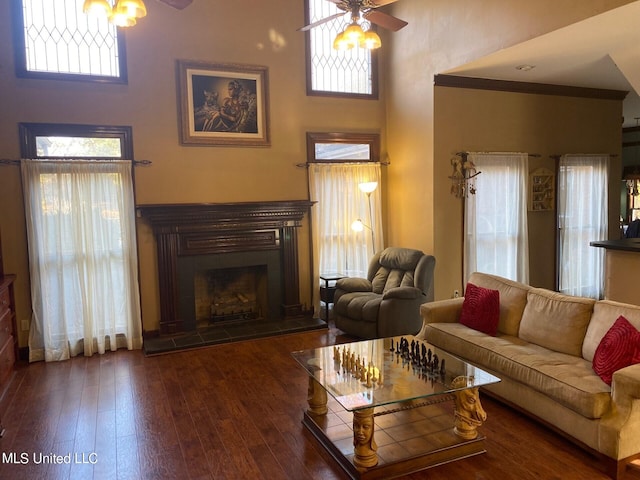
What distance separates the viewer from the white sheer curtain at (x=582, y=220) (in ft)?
20.3

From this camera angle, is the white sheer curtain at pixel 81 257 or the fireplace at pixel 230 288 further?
the fireplace at pixel 230 288

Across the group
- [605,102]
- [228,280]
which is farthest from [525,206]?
[228,280]

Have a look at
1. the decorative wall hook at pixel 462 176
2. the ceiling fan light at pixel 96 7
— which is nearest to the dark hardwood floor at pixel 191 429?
the ceiling fan light at pixel 96 7

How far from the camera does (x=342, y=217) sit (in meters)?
6.05

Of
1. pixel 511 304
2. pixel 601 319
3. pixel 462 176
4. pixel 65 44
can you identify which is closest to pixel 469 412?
pixel 601 319

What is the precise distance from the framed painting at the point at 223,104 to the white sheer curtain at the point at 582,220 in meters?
3.95

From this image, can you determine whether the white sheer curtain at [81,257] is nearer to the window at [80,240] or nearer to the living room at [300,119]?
the window at [80,240]

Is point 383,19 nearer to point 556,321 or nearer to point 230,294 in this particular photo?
point 556,321

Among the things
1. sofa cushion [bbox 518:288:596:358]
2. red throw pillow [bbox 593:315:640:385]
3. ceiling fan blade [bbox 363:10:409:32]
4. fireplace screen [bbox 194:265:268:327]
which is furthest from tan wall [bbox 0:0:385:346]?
red throw pillow [bbox 593:315:640:385]

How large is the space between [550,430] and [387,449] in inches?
45.3

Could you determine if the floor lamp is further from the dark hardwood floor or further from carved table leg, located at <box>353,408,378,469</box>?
carved table leg, located at <box>353,408,378,469</box>

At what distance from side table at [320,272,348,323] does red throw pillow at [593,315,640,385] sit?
10.4 ft

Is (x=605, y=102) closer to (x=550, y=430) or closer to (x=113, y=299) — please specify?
(x=550, y=430)

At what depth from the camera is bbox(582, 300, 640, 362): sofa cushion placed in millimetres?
3004
